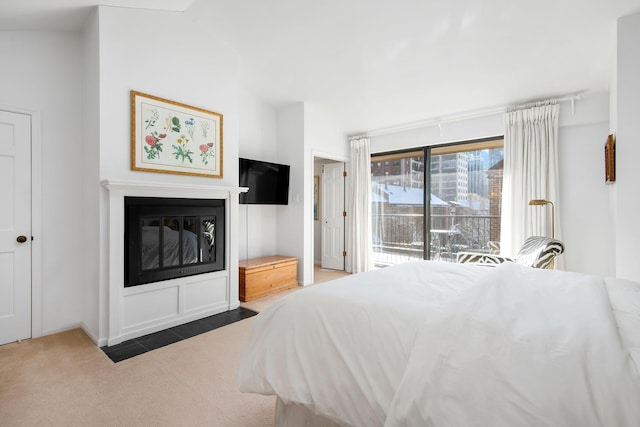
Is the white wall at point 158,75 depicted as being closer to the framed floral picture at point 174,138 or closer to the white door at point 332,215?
the framed floral picture at point 174,138

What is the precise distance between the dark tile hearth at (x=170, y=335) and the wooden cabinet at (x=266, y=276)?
41cm

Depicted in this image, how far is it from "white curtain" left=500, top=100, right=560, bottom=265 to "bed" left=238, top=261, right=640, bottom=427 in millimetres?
2375

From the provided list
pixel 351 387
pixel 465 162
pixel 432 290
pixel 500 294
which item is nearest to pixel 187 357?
pixel 351 387

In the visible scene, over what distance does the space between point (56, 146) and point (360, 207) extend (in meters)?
4.11

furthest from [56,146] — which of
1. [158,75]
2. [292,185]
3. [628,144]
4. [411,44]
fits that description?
[628,144]

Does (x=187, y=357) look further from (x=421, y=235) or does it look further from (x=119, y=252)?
(x=421, y=235)

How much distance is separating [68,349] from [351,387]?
2648mm

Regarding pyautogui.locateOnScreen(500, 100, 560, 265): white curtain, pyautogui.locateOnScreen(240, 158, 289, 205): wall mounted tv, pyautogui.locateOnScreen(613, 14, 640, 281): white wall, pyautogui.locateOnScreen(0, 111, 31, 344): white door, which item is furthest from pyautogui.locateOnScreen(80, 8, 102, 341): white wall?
pyautogui.locateOnScreen(500, 100, 560, 265): white curtain

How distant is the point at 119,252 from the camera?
271 centimetres

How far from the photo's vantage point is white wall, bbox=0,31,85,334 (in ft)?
9.01

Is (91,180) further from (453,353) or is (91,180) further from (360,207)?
(360,207)

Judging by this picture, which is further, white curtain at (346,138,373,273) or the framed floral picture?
white curtain at (346,138,373,273)

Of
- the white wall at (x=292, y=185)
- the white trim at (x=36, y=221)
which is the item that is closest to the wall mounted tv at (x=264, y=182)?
the white wall at (x=292, y=185)

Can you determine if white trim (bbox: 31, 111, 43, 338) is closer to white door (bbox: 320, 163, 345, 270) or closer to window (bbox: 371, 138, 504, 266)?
white door (bbox: 320, 163, 345, 270)
